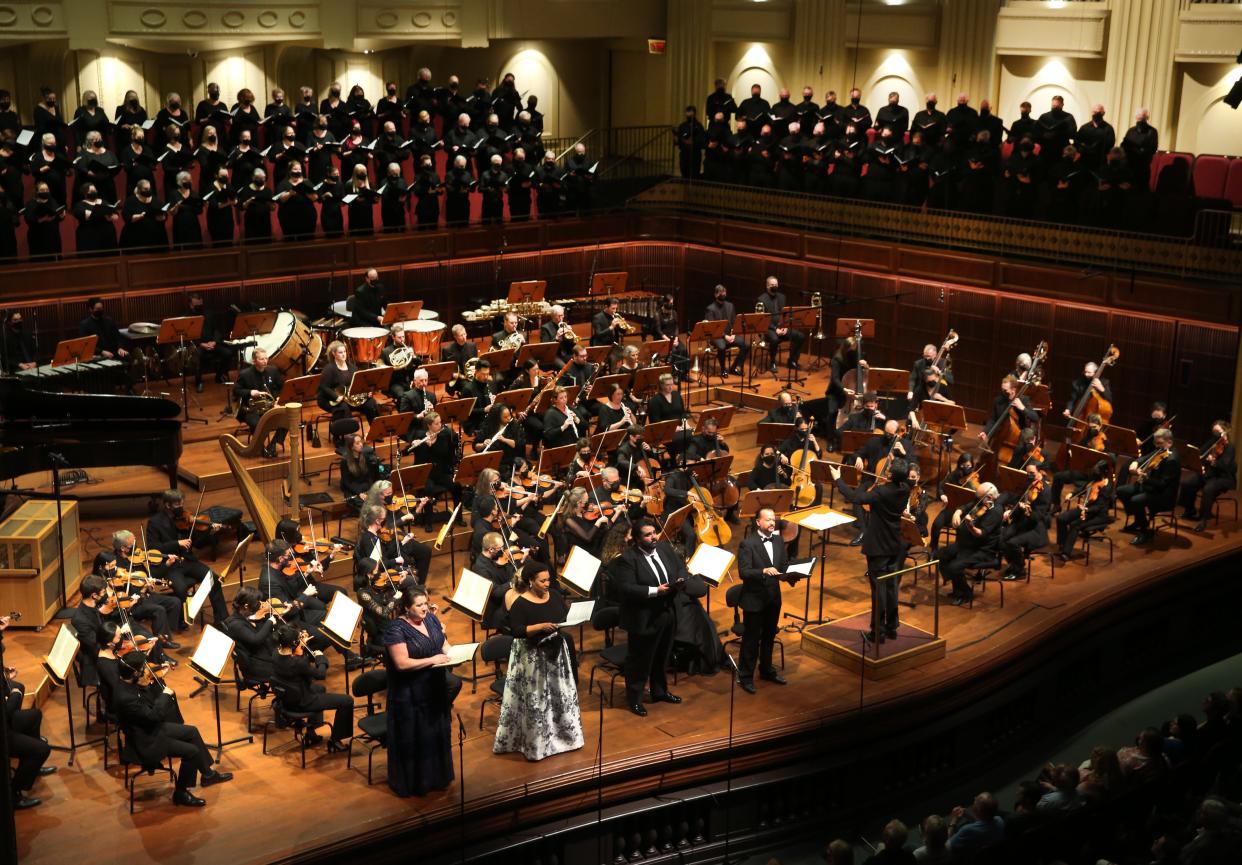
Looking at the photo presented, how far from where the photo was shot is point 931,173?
53.5 feet

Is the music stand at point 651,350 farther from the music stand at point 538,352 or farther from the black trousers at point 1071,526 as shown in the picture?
the black trousers at point 1071,526

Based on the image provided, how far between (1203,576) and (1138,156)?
5.06 m

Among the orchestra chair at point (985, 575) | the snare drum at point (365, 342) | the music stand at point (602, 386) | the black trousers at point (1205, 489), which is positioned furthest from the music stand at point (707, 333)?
the black trousers at point (1205, 489)

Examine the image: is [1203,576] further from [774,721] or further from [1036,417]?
[774,721]

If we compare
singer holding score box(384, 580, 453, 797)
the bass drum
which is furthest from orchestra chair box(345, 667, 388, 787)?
the bass drum

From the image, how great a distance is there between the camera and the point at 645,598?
891cm

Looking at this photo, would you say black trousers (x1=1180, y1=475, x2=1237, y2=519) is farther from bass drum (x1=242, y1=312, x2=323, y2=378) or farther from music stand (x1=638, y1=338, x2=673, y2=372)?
bass drum (x1=242, y1=312, x2=323, y2=378)

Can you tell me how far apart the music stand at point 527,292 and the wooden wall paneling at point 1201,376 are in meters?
6.37

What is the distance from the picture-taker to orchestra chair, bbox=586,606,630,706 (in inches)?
367

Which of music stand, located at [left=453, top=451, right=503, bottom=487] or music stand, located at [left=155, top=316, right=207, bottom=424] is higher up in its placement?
music stand, located at [left=155, top=316, right=207, bottom=424]

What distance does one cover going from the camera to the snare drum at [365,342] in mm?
13766

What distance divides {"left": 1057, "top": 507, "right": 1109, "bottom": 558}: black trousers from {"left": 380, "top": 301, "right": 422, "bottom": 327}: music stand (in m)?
6.38

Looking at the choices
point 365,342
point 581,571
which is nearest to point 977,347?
point 365,342

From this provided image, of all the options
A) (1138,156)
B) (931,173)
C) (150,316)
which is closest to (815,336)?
(931,173)
